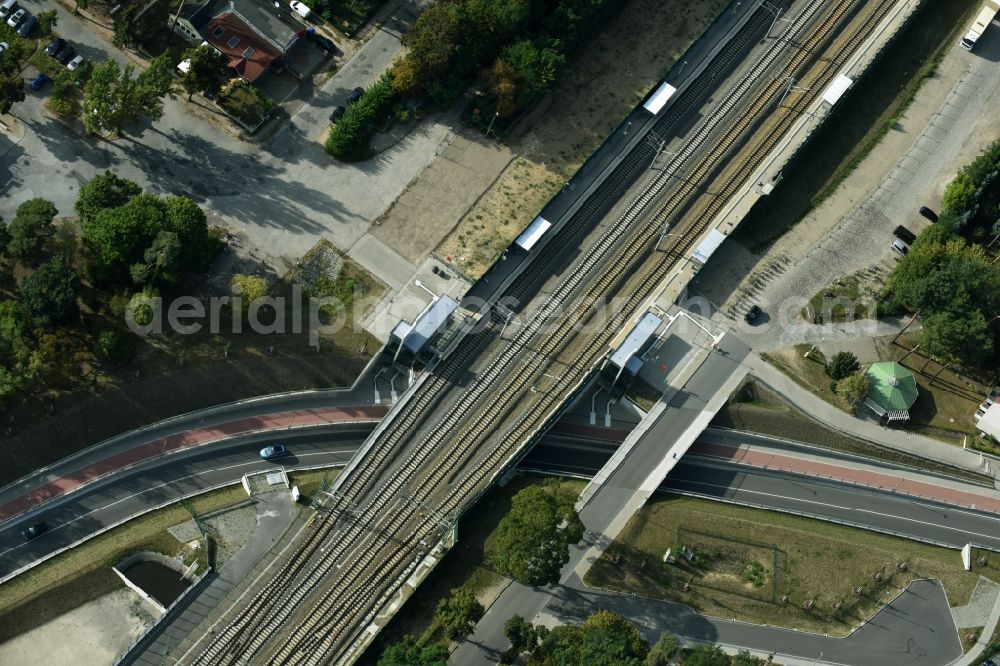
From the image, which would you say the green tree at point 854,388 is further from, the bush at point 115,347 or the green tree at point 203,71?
the green tree at point 203,71

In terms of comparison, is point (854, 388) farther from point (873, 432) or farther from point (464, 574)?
point (464, 574)

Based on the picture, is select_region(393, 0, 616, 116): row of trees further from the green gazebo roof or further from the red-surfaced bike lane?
the green gazebo roof

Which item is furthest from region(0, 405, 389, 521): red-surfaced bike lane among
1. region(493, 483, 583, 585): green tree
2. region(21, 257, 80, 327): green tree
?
region(493, 483, 583, 585): green tree

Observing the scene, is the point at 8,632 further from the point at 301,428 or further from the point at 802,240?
the point at 802,240

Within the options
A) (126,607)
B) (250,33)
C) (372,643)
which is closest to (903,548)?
(372,643)

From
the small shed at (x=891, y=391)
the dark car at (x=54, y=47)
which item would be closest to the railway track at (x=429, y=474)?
the small shed at (x=891, y=391)
